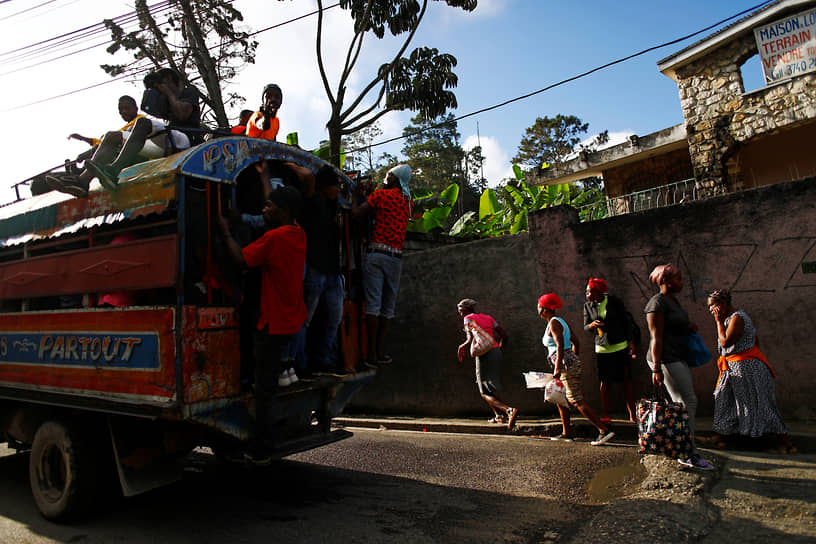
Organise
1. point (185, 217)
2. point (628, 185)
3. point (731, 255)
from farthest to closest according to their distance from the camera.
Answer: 1. point (628, 185)
2. point (731, 255)
3. point (185, 217)

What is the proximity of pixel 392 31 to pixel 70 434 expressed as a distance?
9.94 metres

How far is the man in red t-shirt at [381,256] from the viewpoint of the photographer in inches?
190

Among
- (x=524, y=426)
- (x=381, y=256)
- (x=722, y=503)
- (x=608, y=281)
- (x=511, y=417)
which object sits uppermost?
(x=381, y=256)

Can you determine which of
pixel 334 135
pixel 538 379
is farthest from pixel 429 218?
pixel 538 379

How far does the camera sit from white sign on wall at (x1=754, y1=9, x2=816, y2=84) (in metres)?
10.2

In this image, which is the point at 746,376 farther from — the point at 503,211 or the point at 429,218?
the point at 503,211

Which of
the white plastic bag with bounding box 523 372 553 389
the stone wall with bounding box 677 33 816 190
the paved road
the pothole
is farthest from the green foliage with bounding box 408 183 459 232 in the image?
the pothole

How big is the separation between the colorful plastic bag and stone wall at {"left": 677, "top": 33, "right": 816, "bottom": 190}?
9.12 metres

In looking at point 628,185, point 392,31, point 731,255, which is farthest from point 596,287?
point 628,185

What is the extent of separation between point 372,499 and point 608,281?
3.81m

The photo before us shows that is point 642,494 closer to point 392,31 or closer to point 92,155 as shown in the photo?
point 92,155

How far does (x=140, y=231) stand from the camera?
378cm

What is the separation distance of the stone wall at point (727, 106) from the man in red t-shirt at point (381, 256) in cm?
945

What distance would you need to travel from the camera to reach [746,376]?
4598mm
